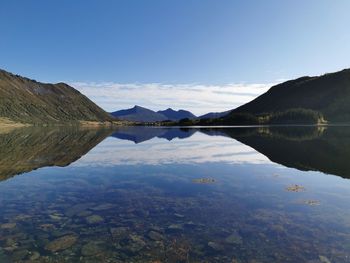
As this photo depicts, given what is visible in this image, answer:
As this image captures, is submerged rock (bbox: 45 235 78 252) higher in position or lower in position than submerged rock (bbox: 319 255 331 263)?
higher

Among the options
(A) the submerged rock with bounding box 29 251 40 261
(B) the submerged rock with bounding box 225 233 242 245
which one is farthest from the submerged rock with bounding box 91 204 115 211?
(B) the submerged rock with bounding box 225 233 242 245

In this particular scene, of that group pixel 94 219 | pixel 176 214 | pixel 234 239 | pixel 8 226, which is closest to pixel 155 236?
pixel 234 239

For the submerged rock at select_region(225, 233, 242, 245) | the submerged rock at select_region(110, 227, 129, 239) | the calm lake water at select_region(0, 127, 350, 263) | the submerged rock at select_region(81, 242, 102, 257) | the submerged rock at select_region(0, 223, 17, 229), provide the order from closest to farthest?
the submerged rock at select_region(81, 242, 102, 257)
the calm lake water at select_region(0, 127, 350, 263)
the submerged rock at select_region(225, 233, 242, 245)
the submerged rock at select_region(110, 227, 129, 239)
the submerged rock at select_region(0, 223, 17, 229)

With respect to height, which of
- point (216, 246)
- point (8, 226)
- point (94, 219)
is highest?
point (8, 226)

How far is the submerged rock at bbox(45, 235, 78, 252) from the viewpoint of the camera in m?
15.4

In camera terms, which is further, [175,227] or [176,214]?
[176,214]

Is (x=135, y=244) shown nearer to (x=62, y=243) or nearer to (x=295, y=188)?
(x=62, y=243)

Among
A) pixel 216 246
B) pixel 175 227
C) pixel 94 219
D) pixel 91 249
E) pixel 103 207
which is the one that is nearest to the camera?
pixel 91 249

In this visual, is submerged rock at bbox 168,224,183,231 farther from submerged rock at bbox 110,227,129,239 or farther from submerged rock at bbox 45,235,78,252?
submerged rock at bbox 45,235,78,252

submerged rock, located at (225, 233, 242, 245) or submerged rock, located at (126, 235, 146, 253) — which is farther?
submerged rock, located at (225, 233, 242, 245)

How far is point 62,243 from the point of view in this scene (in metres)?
16.0

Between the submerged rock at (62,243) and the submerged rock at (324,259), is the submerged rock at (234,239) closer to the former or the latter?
the submerged rock at (324,259)

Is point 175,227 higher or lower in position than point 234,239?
higher

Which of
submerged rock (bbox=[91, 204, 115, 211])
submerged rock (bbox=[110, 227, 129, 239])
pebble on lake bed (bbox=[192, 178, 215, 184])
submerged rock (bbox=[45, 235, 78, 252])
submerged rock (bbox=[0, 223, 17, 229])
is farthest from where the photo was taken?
pebble on lake bed (bbox=[192, 178, 215, 184])
